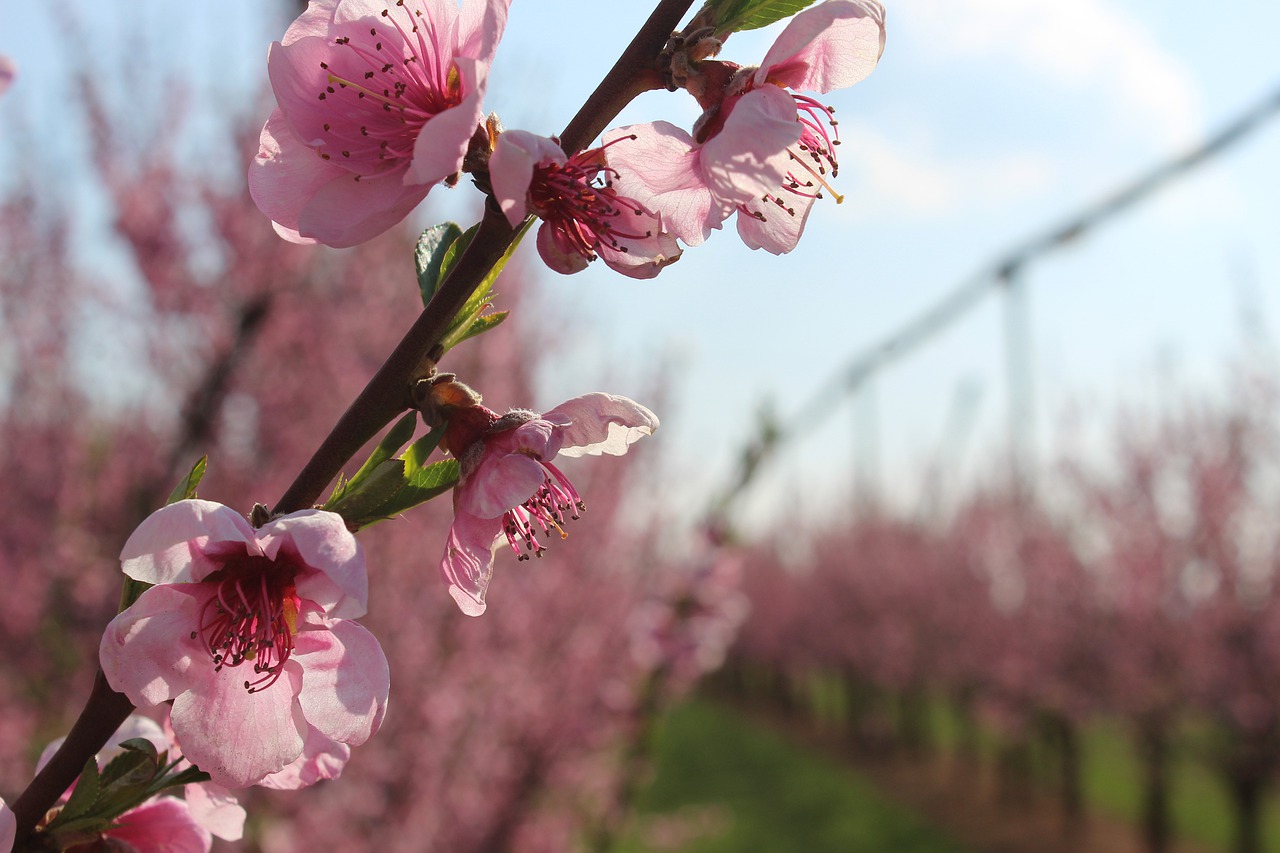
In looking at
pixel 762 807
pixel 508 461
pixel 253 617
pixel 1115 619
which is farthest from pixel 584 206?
pixel 762 807

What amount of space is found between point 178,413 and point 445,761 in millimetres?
2552

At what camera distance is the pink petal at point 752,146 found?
2.46 feet

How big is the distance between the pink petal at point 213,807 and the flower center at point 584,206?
1.88 ft

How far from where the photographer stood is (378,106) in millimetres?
860

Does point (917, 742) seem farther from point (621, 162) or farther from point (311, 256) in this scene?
point (621, 162)

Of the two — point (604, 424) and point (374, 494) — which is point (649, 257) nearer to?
point (604, 424)

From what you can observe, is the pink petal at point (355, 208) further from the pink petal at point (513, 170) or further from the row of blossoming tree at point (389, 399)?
the pink petal at point (513, 170)

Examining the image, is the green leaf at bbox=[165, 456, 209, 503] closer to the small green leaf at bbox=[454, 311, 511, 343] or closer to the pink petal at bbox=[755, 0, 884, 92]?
the small green leaf at bbox=[454, 311, 511, 343]

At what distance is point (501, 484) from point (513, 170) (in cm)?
25

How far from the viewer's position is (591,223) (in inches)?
32.6

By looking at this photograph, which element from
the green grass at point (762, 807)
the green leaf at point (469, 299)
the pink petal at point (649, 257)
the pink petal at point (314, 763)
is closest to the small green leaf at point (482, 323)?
the green leaf at point (469, 299)

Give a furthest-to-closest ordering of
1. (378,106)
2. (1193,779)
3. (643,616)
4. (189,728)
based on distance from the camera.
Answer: (1193,779) < (643,616) < (378,106) < (189,728)

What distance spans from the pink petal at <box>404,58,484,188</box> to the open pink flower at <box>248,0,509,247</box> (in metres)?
0.07

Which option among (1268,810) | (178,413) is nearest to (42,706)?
(178,413)
